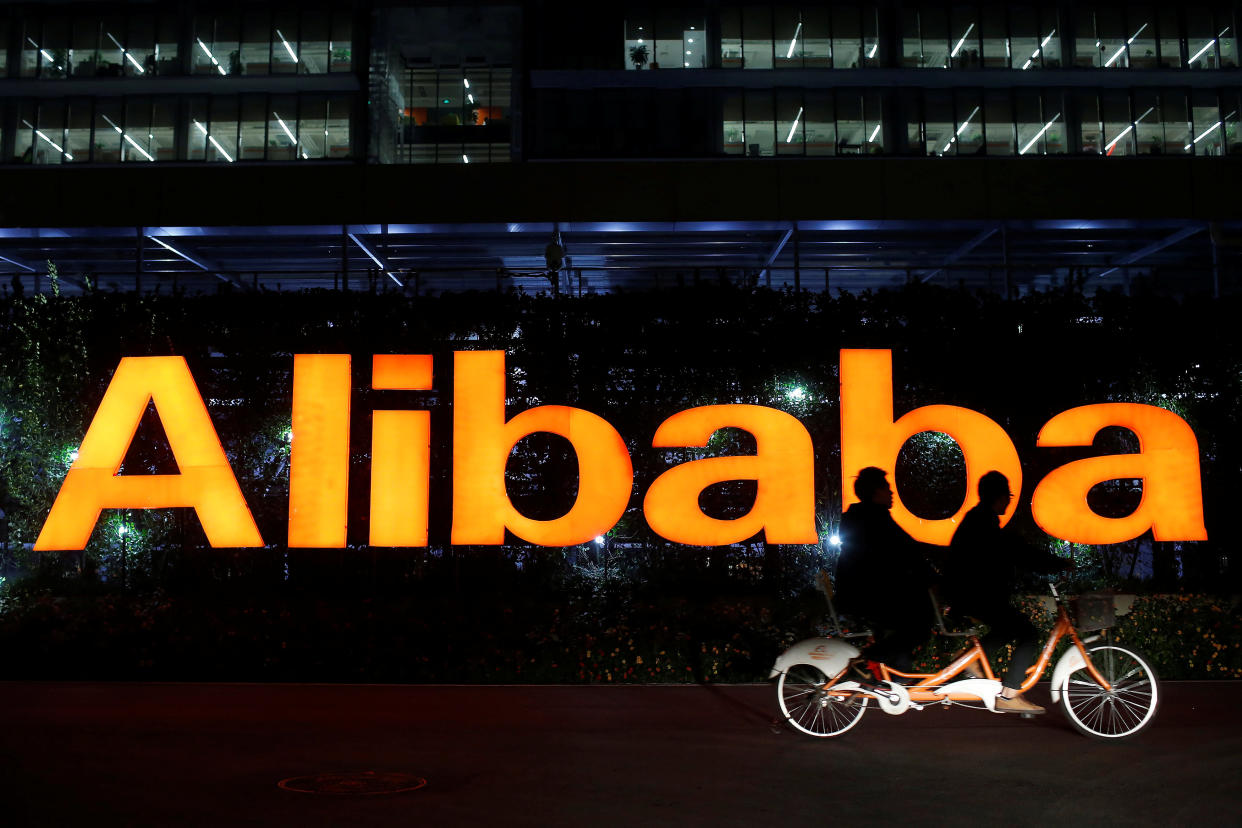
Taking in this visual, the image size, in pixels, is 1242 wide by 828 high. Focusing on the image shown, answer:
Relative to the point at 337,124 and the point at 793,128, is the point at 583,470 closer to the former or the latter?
the point at 793,128

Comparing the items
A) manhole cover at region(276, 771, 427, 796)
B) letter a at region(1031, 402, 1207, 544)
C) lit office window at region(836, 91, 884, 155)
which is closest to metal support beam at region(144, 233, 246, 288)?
manhole cover at region(276, 771, 427, 796)

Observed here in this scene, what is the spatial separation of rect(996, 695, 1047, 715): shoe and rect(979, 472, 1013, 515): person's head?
4.31ft

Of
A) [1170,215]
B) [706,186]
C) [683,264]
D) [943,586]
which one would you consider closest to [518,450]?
[943,586]

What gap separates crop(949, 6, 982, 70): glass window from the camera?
33.5 meters

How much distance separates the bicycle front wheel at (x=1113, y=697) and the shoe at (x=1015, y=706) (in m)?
0.35

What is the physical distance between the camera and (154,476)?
11281mm

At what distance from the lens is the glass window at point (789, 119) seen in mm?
33250

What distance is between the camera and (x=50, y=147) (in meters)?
35.0

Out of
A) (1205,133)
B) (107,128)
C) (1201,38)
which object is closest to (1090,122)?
(1205,133)

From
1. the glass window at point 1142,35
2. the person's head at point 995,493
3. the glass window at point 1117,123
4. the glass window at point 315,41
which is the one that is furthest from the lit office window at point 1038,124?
the person's head at point 995,493

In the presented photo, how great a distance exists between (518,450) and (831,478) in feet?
12.5

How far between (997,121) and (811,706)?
31040mm

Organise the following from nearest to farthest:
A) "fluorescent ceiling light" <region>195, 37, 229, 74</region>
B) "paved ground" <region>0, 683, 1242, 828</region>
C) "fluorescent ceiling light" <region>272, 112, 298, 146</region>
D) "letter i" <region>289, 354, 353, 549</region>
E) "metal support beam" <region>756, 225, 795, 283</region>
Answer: "paved ground" <region>0, 683, 1242, 828</region>
"letter i" <region>289, 354, 353, 549</region>
"metal support beam" <region>756, 225, 795, 283</region>
"fluorescent ceiling light" <region>272, 112, 298, 146</region>
"fluorescent ceiling light" <region>195, 37, 229, 74</region>

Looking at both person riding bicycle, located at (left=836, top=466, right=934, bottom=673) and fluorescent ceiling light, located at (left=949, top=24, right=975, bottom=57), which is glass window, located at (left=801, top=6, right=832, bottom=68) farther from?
person riding bicycle, located at (left=836, top=466, right=934, bottom=673)
